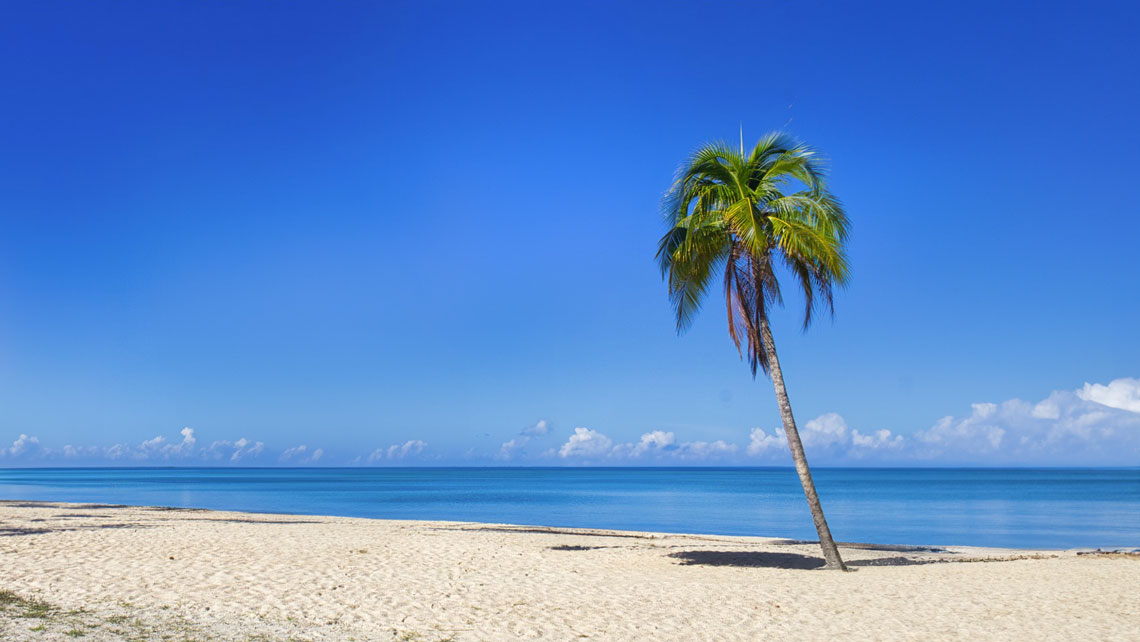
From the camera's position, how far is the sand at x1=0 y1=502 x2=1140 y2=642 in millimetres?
9727

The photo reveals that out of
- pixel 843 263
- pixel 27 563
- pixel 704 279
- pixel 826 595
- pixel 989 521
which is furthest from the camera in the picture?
pixel 989 521

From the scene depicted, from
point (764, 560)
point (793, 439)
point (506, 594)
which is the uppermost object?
point (793, 439)

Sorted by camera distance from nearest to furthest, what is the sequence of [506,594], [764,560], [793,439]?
[506,594], [793,439], [764,560]

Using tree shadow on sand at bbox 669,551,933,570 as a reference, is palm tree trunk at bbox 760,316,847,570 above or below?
above

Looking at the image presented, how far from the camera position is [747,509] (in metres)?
56.3

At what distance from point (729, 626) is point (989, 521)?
1674 inches

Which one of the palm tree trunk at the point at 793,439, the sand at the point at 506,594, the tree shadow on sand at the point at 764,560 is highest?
the palm tree trunk at the point at 793,439

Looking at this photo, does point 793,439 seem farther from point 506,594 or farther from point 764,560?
point 506,594

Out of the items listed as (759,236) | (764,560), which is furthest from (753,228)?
(764,560)

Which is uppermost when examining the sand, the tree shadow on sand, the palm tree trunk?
the palm tree trunk

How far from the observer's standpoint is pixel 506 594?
12141 mm

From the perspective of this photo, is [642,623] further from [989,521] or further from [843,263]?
[989,521]

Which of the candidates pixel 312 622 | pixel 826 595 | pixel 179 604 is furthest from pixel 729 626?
pixel 179 604

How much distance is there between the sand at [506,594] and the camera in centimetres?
Result: 973
